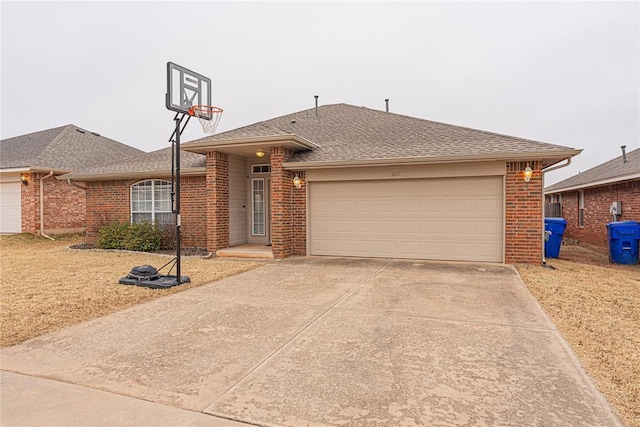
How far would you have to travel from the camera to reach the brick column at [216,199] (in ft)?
33.7

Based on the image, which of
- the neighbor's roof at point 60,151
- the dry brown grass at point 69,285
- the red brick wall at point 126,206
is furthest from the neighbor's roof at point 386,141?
the neighbor's roof at point 60,151

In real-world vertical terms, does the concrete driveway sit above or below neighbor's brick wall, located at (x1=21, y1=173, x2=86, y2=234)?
below

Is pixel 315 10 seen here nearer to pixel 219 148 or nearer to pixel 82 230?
pixel 219 148

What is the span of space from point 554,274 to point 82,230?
18.6 m

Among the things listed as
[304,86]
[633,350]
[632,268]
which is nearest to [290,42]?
[304,86]

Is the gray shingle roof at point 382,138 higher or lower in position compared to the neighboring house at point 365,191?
higher

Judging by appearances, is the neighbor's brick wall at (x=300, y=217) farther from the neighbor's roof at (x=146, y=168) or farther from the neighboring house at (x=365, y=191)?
the neighbor's roof at (x=146, y=168)

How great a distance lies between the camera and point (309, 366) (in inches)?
127

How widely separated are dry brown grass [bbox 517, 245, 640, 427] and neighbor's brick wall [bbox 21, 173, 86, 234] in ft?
58.6

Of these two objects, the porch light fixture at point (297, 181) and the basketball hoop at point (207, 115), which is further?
the porch light fixture at point (297, 181)

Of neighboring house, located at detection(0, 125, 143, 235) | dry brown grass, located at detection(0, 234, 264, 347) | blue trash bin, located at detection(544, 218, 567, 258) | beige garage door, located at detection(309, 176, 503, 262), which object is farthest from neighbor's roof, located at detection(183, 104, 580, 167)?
neighboring house, located at detection(0, 125, 143, 235)

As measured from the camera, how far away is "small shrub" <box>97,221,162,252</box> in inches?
450

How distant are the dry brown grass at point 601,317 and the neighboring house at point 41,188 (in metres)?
16.5

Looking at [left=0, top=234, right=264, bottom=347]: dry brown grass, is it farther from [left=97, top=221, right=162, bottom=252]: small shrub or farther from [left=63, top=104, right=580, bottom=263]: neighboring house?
[left=63, top=104, right=580, bottom=263]: neighboring house
